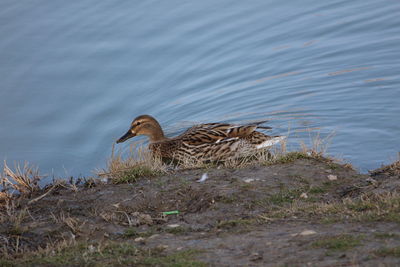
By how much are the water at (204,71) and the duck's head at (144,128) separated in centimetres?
58

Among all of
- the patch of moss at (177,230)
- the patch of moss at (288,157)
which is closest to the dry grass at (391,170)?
the patch of moss at (288,157)

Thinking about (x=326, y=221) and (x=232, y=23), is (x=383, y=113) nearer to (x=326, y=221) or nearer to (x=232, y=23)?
(x=232, y=23)

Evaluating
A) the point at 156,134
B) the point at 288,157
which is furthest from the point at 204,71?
the point at 288,157

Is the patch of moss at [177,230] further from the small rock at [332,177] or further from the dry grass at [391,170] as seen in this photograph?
the dry grass at [391,170]

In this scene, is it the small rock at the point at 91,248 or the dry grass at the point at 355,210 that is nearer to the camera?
the small rock at the point at 91,248

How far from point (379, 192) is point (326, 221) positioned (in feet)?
4.19

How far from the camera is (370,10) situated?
15797 mm

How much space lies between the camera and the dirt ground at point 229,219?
5434 millimetres

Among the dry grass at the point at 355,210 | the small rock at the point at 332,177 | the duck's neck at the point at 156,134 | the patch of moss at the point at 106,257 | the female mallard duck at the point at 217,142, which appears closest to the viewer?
the patch of moss at the point at 106,257

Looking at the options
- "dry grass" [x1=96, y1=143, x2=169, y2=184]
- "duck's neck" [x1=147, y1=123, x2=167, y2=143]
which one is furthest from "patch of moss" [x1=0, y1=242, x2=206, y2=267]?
"duck's neck" [x1=147, y1=123, x2=167, y2=143]

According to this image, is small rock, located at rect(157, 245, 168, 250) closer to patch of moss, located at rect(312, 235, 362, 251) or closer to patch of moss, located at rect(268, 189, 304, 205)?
patch of moss, located at rect(312, 235, 362, 251)

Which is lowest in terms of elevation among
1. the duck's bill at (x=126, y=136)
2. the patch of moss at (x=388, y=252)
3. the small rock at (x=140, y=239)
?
the patch of moss at (x=388, y=252)

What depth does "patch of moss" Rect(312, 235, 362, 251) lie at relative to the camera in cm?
535

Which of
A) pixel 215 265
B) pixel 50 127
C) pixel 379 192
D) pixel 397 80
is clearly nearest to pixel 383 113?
pixel 397 80
